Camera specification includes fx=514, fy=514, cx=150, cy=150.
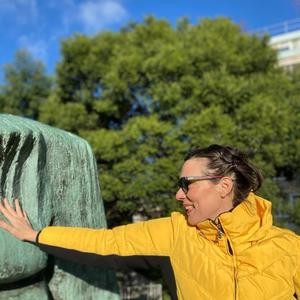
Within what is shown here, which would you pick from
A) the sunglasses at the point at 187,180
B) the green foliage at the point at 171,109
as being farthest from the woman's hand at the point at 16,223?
the green foliage at the point at 171,109

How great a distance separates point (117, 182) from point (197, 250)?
617cm

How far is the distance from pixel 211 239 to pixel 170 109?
256 inches

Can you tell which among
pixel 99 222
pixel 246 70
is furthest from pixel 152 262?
pixel 246 70

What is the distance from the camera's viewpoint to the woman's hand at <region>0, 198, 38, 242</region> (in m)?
1.58

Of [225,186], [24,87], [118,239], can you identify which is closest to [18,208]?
[118,239]

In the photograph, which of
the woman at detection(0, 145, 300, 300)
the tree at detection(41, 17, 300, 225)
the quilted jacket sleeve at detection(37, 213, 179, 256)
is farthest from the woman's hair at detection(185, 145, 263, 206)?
the tree at detection(41, 17, 300, 225)

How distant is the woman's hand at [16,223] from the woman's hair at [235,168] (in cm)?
58

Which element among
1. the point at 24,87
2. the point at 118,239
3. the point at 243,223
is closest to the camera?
the point at 243,223

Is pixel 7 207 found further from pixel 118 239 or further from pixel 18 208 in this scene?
pixel 118 239

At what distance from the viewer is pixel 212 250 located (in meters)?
1.54

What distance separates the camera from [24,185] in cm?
164

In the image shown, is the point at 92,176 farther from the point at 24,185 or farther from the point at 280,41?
the point at 280,41

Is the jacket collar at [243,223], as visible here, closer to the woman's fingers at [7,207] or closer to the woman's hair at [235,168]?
the woman's hair at [235,168]

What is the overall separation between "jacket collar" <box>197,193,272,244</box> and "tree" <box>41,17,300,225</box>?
574 centimetres
